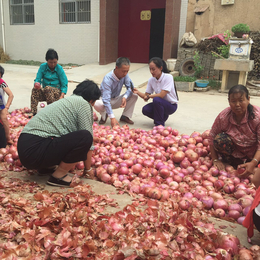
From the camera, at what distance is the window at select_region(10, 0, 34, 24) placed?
43.4 ft

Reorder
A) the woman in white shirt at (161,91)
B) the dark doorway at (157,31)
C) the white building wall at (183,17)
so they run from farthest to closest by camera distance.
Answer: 1. the dark doorway at (157,31)
2. the white building wall at (183,17)
3. the woman in white shirt at (161,91)

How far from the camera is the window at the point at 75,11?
1185 cm

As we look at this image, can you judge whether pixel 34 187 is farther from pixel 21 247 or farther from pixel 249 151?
pixel 249 151

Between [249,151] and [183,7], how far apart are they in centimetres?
816

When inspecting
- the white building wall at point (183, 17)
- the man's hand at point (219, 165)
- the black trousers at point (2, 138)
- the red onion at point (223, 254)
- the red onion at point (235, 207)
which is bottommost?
the red onion at point (235, 207)

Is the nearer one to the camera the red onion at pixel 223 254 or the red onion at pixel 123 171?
the red onion at pixel 223 254

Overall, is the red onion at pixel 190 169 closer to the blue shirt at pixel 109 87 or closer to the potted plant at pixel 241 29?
the blue shirt at pixel 109 87

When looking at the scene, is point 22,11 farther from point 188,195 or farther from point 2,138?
point 188,195

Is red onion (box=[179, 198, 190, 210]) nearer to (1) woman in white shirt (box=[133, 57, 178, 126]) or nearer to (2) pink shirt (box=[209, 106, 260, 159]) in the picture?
(2) pink shirt (box=[209, 106, 260, 159])

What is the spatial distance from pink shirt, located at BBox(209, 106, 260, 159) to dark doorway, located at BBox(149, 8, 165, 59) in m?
9.10

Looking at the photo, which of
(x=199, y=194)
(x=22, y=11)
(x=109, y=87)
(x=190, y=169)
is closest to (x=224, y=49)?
(x=109, y=87)

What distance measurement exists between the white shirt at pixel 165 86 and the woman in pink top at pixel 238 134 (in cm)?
149

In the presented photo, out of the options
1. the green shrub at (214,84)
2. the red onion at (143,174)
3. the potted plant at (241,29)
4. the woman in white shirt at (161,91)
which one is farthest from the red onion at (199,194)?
the green shrub at (214,84)

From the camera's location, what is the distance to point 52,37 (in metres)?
12.8
